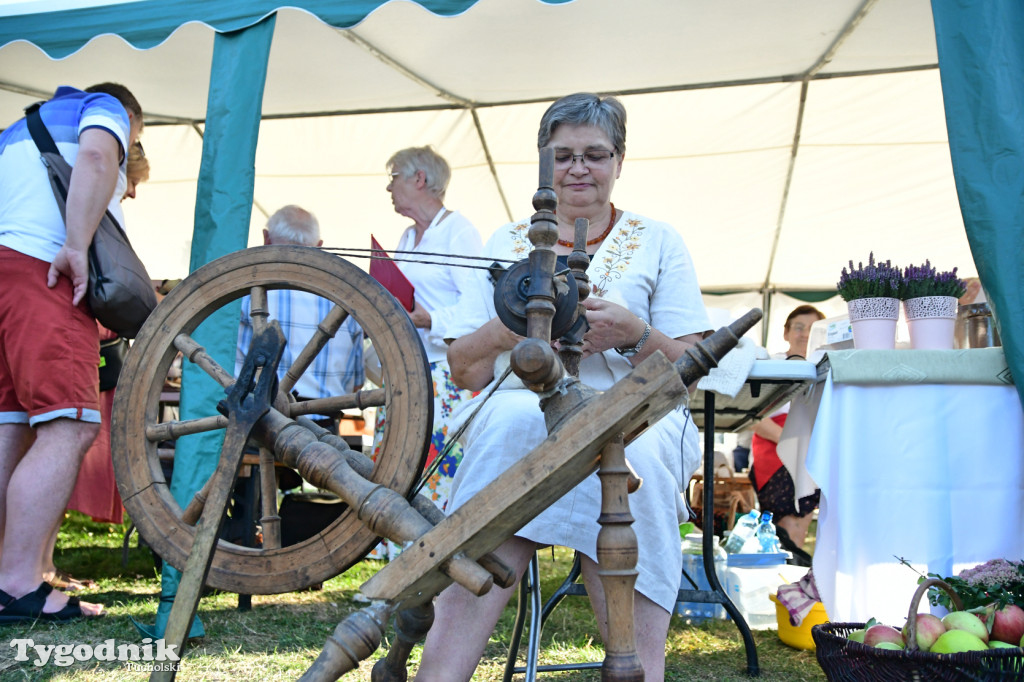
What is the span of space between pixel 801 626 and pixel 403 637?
1949 millimetres

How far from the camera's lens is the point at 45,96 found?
4.42 m

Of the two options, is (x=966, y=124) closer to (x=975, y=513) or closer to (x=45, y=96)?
(x=975, y=513)

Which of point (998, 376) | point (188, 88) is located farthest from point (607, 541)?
point (188, 88)

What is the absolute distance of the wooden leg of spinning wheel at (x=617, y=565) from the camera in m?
1.15

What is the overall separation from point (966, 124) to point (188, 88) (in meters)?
3.86

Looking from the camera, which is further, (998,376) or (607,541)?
(998,376)

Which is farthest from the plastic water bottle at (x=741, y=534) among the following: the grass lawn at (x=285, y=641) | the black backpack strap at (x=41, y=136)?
the black backpack strap at (x=41, y=136)

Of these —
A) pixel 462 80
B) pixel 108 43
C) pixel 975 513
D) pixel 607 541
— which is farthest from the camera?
pixel 462 80

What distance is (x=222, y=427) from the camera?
4.43 ft

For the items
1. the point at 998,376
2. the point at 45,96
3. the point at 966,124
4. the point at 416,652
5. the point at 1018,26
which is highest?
the point at 45,96

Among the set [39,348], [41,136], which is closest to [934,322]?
[39,348]

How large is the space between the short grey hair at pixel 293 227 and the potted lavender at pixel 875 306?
2.44 metres

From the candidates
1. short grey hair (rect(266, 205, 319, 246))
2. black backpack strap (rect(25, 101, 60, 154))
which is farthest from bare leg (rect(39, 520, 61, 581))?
short grey hair (rect(266, 205, 319, 246))

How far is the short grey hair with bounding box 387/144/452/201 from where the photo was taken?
12.5ft
